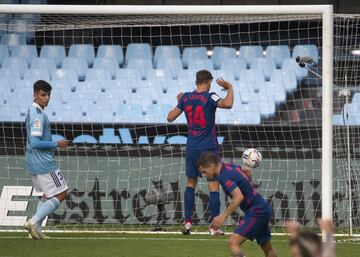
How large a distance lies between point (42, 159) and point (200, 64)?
6.31 metres

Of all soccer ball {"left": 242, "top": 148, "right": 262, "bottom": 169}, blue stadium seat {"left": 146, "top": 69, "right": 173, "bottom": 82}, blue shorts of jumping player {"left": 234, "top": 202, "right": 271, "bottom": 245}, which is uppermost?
blue stadium seat {"left": 146, "top": 69, "right": 173, "bottom": 82}

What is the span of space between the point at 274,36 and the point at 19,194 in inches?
263

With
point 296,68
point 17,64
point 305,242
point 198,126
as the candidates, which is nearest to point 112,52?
point 17,64

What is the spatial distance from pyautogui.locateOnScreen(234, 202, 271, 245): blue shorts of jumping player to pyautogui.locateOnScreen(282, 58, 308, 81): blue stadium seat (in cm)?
885

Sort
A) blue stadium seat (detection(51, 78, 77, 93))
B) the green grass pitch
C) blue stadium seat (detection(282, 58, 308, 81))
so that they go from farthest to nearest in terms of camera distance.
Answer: blue stadium seat (detection(282, 58, 308, 81)) < blue stadium seat (detection(51, 78, 77, 93)) < the green grass pitch

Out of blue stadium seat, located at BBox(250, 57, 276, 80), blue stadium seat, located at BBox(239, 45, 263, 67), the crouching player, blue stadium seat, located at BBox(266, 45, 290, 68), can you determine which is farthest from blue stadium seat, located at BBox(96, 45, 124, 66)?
the crouching player

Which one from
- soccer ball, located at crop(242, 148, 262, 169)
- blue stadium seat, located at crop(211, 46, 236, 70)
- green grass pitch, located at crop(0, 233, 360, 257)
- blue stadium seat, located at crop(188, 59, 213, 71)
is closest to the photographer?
green grass pitch, located at crop(0, 233, 360, 257)

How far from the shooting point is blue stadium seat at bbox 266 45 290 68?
62.3ft

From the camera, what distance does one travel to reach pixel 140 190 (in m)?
15.9

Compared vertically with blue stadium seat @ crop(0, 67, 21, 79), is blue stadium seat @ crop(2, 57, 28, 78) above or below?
above

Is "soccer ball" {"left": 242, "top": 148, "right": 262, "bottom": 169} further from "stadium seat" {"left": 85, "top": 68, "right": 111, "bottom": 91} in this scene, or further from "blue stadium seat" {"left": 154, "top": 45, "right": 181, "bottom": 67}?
"blue stadium seat" {"left": 154, "top": 45, "right": 181, "bottom": 67}

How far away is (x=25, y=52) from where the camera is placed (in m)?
19.0

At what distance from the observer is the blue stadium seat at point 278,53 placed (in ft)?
62.3

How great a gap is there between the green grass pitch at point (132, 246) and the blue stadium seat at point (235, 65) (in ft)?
18.1
